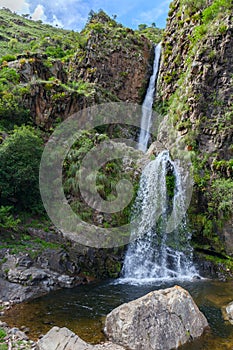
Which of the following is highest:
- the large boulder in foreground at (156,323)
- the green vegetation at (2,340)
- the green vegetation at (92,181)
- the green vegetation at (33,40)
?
the green vegetation at (33,40)

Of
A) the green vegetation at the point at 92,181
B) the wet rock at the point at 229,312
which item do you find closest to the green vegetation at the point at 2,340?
the wet rock at the point at 229,312

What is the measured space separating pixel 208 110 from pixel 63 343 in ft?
61.7

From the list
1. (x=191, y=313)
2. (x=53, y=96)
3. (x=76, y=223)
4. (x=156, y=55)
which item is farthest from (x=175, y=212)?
(x=156, y=55)

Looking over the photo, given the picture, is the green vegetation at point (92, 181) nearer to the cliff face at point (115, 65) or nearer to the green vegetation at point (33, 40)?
the cliff face at point (115, 65)

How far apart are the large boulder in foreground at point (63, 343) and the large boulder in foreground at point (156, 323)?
0.56m

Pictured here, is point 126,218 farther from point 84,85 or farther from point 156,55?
point 156,55

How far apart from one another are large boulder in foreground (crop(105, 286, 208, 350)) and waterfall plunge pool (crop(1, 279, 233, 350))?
367mm

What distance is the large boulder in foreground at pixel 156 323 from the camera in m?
8.98

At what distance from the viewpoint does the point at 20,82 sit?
24.2 meters

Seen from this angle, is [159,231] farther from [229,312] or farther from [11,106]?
[11,106]

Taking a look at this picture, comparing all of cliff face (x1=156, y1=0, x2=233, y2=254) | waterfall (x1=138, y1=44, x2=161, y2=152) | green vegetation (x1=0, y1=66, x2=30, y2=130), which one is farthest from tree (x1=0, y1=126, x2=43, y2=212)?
waterfall (x1=138, y1=44, x2=161, y2=152)

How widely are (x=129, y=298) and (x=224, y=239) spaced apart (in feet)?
27.6

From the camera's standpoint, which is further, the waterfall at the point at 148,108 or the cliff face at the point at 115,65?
the cliff face at the point at 115,65

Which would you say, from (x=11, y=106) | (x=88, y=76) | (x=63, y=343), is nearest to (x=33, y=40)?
(x=88, y=76)
